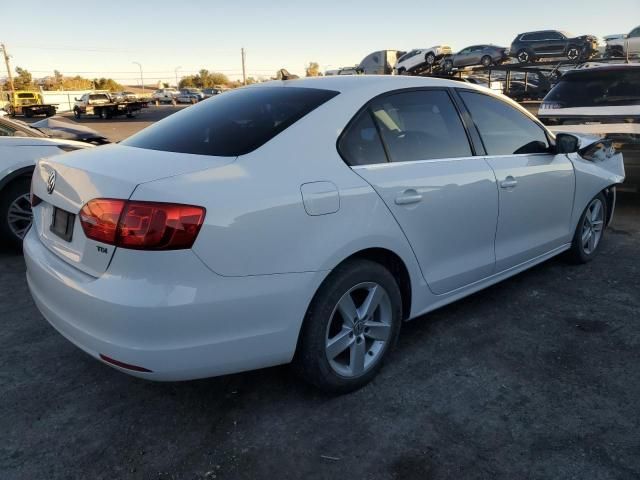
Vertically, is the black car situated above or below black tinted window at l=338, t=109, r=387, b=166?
above

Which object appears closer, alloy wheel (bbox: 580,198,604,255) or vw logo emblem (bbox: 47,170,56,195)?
vw logo emblem (bbox: 47,170,56,195)

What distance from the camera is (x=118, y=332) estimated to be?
6.79ft

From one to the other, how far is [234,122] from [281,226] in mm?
816

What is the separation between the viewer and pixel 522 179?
3.55m

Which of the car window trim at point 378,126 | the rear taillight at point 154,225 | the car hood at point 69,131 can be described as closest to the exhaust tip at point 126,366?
the rear taillight at point 154,225

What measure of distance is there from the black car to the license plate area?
2228 cm

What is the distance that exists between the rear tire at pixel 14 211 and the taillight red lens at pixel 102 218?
3.35 m

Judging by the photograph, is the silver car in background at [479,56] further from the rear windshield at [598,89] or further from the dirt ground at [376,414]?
the dirt ground at [376,414]

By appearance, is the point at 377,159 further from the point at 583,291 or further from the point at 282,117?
the point at 583,291

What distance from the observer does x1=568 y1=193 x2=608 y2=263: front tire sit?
175 inches

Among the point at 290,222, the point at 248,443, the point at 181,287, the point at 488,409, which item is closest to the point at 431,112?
the point at 290,222

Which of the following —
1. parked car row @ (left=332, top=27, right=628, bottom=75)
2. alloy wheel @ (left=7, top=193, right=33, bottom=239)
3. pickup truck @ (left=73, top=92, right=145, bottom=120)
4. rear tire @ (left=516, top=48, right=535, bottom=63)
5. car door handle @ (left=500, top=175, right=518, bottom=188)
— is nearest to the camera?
car door handle @ (left=500, top=175, right=518, bottom=188)

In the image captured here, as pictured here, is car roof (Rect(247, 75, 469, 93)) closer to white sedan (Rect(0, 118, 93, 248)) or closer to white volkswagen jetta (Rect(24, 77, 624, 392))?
white volkswagen jetta (Rect(24, 77, 624, 392))

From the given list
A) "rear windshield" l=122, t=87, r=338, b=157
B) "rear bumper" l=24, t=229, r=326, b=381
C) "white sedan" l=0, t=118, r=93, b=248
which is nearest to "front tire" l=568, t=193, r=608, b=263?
"rear windshield" l=122, t=87, r=338, b=157
